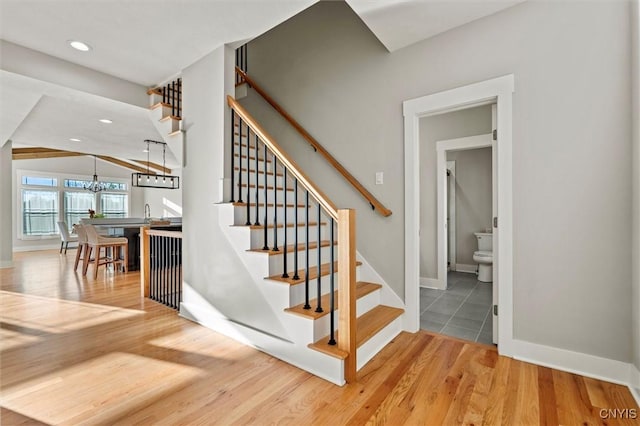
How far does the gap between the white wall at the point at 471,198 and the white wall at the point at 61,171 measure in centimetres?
1073

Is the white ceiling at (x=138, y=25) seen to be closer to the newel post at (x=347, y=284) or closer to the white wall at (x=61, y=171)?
the newel post at (x=347, y=284)

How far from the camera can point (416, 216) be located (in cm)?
268

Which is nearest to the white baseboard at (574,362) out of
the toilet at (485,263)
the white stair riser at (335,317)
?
the white stair riser at (335,317)

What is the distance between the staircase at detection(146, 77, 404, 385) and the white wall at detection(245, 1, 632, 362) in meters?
0.56

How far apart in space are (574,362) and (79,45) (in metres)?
4.79

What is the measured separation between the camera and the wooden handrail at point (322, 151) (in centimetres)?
285

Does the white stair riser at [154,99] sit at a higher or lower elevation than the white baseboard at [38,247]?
higher

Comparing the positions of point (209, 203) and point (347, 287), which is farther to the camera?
point (209, 203)

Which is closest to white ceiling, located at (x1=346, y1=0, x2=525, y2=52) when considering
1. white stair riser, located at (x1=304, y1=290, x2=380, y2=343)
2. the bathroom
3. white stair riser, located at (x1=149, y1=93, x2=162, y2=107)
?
the bathroom

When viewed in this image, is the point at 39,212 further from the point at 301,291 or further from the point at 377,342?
the point at 377,342

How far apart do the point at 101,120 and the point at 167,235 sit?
272 centimetres

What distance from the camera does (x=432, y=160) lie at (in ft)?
14.0

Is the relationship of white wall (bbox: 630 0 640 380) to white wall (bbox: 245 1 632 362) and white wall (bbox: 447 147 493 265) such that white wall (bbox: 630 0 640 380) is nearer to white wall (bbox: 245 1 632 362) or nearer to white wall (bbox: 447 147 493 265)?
white wall (bbox: 245 1 632 362)
